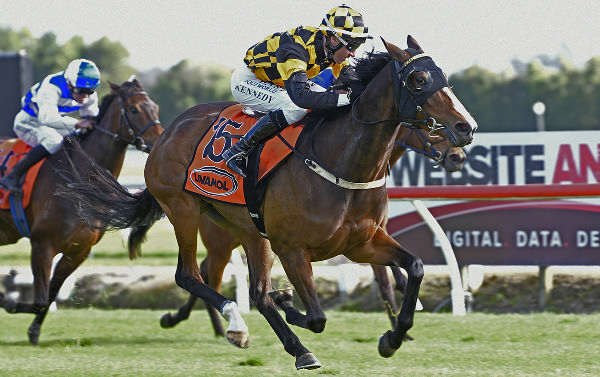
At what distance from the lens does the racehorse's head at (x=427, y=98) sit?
158 inches

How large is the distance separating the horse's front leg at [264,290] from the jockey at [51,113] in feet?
6.71

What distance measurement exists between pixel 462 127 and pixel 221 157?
4.97 feet

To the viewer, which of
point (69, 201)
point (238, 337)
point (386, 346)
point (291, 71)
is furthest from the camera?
point (69, 201)

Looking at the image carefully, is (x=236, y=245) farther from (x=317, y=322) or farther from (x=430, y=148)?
(x=317, y=322)

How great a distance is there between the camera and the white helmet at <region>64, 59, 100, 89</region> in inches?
258

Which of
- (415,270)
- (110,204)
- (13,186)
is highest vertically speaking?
(13,186)

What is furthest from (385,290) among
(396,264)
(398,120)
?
(398,120)

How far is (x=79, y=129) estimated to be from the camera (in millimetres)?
6730

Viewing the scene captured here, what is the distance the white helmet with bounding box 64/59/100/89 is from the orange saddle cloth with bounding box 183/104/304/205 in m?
1.60

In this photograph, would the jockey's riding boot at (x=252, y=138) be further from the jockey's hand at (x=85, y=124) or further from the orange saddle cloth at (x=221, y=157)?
the jockey's hand at (x=85, y=124)

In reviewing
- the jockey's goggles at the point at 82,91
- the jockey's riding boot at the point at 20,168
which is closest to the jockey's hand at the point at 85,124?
the jockey's goggles at the point at 82,91

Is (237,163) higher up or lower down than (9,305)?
higher up

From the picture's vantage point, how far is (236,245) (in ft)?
21.1

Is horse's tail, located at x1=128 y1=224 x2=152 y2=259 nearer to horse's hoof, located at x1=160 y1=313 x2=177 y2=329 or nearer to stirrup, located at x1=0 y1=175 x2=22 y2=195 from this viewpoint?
horse's hoof, located at x1=160 y1=313 x2=177 y2=329
